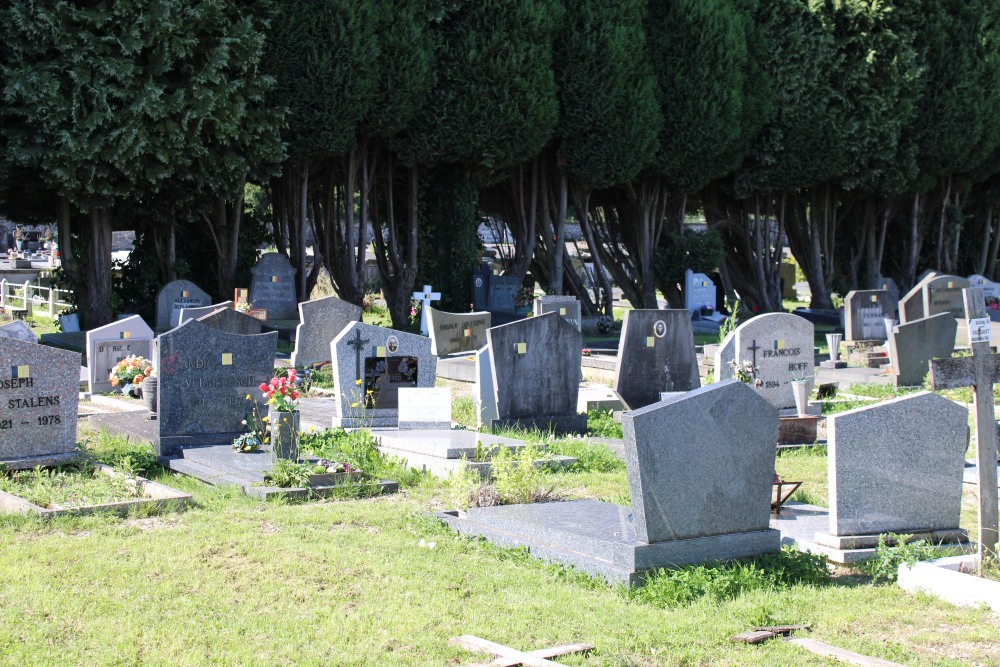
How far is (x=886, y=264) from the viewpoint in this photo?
3619 cm

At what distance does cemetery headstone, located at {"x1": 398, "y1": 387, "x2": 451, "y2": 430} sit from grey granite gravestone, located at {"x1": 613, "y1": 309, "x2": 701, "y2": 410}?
2.77m

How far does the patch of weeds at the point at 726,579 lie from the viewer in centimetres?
615

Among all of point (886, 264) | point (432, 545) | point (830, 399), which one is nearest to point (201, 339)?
point (432, 545)

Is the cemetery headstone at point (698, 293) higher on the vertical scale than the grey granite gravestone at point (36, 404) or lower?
higher

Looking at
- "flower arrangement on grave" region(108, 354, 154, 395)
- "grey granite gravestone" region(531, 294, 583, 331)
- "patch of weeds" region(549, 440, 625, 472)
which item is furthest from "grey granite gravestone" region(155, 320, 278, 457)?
"grey granite gravestone" region(531, 294, 583, 331)

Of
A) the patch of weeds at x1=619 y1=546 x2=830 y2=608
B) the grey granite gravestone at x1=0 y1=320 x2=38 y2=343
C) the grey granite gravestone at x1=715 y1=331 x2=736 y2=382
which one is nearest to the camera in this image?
the patch of weeds at x1=619 y1=546 x2=830 y2=608

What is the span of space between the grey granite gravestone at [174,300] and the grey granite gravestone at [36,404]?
12.3 m

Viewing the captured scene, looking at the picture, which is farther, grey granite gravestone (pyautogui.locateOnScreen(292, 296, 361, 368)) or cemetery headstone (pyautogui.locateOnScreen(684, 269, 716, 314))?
cemetery headstone (pyautogui.locateOnScreen(684, 269, 716, 314))

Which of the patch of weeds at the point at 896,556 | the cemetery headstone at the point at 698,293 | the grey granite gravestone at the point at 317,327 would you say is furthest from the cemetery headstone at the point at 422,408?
the cemetery headstone at the point at 698,293

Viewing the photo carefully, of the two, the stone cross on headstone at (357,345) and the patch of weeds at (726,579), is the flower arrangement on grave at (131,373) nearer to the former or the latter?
the stone cross on headstone at (357,345)

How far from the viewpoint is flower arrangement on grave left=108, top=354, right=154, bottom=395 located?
43.4ft

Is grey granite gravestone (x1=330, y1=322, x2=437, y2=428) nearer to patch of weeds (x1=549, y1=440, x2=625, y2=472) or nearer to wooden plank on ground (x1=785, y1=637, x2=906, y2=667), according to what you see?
patch of weeds (x1=549, y1=440, x2=625, y2=472)

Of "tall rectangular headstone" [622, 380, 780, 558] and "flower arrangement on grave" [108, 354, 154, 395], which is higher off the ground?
"flower arrangement on grave" [108, 354, 154, 395]

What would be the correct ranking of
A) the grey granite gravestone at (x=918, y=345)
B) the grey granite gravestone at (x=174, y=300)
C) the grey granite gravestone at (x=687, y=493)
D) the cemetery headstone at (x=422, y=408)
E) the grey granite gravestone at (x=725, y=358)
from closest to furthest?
the grey granite gravestone at (x=687, y=493)
the cemetery headstone at (x=422, y=408)
the grey granite gravestone at (x=725, y=358)
the grey granite gravestone at (x=918, y=345)
the grey granite gravestone at (x=174, y=300)
